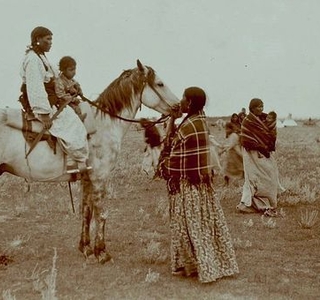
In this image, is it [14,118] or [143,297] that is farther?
[14,118]

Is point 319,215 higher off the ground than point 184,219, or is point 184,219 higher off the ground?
point 184,219

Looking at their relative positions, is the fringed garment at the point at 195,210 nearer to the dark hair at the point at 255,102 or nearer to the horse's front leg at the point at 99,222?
the horse's front leg at the point at 99,222

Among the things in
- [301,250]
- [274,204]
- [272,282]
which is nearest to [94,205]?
[272,282]

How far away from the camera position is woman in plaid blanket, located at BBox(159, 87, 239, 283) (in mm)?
6418

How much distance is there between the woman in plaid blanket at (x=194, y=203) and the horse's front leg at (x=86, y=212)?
1373 mm

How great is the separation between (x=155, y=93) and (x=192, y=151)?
5.41 ft

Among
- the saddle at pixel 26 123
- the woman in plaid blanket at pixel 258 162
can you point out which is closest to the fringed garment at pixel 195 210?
the saddle at pixel 26 123

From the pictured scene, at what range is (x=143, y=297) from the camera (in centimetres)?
618

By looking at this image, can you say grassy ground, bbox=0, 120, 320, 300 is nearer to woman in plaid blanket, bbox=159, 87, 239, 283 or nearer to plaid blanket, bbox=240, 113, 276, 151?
woman in plaid blanket, bbox=159, 87, 239, 283

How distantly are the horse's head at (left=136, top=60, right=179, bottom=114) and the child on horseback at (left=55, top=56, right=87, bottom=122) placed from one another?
35.6 inches

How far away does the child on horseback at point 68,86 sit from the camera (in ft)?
23.7

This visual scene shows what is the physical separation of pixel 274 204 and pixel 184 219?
17.8 ft

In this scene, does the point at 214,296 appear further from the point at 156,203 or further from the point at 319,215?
the point at 156,203

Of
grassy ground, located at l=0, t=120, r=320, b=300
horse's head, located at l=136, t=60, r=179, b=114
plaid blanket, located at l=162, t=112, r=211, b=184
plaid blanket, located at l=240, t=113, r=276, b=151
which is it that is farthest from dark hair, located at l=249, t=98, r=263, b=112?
plaid blanket, located at l=162, t=112, r=211, b=184
